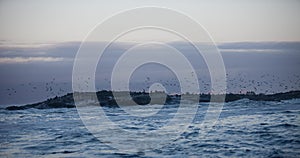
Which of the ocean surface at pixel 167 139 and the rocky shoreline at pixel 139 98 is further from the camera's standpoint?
the rocky shoreline at pixel 139 98

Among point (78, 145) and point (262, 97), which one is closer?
point (78, 145)

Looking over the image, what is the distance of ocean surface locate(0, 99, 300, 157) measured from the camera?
14.1 meters

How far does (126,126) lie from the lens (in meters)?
20.5

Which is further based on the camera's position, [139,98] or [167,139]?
[139,98]

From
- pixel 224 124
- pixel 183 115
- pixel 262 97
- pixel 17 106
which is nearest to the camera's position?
pixel 224 124

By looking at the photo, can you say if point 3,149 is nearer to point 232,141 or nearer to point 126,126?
point 126,126

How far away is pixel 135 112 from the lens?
27.4 meters

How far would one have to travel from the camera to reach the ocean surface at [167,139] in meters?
14.1

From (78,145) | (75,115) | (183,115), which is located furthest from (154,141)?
(75,115)

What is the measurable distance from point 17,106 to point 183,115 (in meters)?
15.1

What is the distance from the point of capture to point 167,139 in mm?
16547

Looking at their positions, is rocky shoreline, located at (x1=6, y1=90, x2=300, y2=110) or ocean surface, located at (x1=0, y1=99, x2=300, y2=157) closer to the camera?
ocean surface, located at (x1=0, y1=99, x2=300, y2=157)

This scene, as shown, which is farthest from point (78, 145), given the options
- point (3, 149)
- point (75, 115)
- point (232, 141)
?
point (75, 115)

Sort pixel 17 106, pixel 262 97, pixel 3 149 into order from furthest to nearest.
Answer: pixel 262 97 → pixel 17 106 → pixel 3 149
